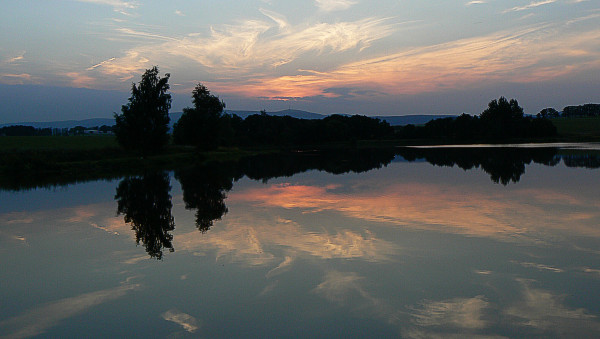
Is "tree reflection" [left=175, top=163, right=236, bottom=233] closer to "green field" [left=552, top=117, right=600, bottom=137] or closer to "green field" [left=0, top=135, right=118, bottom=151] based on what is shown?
"green field" [left=0, top=135, right=118, bottom=151]

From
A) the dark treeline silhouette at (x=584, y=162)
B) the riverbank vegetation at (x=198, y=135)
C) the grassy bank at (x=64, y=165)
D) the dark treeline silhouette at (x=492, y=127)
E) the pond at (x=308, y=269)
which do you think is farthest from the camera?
the dark treeline silhouette at (x=492, y=127)

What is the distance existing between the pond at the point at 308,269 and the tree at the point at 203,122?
4943cm

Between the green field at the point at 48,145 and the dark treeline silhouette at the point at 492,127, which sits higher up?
the dark treeline silhouette at the point at 492,127

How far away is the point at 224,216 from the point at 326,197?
21.0 feet

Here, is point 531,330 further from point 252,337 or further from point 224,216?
point 224,216

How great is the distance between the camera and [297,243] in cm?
1177

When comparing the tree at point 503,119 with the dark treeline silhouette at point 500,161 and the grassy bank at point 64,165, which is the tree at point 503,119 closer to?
the dark treeline silhouette at point 500,161

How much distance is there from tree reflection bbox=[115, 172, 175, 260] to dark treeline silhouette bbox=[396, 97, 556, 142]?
369 ft

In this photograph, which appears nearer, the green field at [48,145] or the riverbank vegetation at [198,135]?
the riverbank vegetation at [198,135]

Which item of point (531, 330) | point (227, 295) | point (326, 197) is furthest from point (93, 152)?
point (531, 330)

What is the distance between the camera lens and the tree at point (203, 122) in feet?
223

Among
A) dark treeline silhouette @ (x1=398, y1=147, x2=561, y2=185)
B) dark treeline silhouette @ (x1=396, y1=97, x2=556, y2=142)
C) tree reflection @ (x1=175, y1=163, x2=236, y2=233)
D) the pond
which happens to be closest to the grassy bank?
tree reflection @ (x1=175, y1=163, x2=236, y2=233)

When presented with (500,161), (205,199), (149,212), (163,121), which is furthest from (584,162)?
(163,121)

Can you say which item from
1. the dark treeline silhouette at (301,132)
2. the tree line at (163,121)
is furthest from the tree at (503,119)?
the tree line at (163,121)
